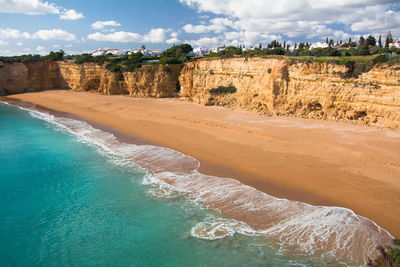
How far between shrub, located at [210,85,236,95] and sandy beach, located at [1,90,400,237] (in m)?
2.24

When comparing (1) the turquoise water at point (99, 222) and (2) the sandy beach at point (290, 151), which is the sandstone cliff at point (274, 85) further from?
(1) the turquoise water at point (99, 222)

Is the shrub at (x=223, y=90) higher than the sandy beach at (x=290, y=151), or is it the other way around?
the shrub at (x=223, y=90)

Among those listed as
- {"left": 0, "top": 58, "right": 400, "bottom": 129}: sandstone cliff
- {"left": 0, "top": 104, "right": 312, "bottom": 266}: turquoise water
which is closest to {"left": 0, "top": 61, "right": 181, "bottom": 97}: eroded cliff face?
{"left": 0, "top": 58, "right": 400, "bottom": 129}: sandstone cliff

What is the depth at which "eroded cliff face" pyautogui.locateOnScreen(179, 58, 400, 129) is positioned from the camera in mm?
17266

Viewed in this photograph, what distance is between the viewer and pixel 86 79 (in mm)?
37094

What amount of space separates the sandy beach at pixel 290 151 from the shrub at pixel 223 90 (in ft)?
7.35

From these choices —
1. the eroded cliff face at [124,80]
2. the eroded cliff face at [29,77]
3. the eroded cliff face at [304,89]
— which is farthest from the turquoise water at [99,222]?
the eroded cliff face at [29,77]

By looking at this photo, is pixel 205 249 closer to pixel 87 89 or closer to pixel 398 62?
pixel 398 62

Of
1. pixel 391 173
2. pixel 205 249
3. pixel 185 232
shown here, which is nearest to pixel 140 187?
pixel 185 232

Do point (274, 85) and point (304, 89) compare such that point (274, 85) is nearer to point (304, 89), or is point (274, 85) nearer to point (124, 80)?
point (304, 89)

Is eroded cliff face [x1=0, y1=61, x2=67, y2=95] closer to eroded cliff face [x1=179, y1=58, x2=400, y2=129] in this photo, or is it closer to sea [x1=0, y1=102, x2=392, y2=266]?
eroded cliff face [x1=179, y1=58, x2=400, y2=129]

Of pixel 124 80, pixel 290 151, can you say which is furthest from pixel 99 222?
pixel 124 80

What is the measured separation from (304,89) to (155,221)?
50.3 ft

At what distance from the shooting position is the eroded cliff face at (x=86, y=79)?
101ft
